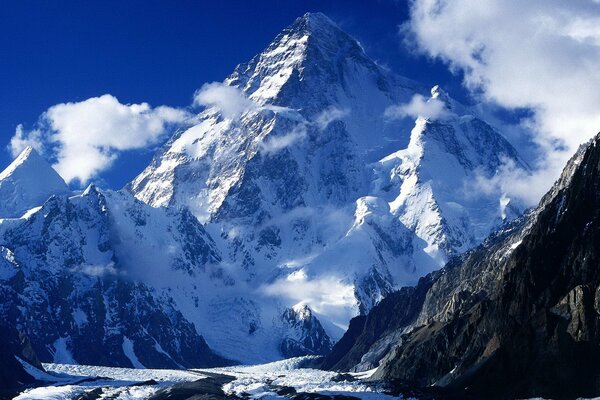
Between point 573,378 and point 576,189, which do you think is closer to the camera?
point 573,378

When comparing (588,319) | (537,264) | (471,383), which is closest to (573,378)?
(588,319)

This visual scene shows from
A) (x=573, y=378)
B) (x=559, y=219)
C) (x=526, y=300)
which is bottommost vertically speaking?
(x=573, y=378)

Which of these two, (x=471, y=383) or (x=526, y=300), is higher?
(x=526, y=300)

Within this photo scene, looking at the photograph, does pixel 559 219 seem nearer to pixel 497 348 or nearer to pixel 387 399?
pixel 497 348

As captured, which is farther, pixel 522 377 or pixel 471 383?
pixel 471 383

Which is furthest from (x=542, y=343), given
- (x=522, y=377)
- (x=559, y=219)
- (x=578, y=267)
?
(x=559, y=219)

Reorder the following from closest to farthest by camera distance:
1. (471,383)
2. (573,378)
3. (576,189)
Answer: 1. (573,378)
2. (471,383)
3. (576,189)

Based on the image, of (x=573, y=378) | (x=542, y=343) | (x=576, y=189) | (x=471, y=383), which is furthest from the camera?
(x=576, y=189)

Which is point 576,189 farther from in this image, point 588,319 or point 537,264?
point 588,319

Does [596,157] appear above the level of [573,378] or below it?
above
